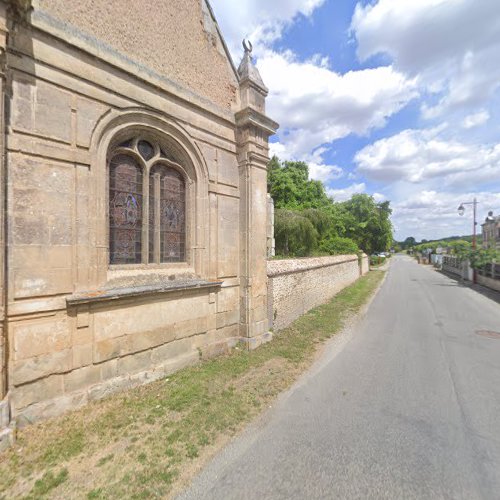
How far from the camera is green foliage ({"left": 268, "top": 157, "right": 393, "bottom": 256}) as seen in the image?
17.6 metres

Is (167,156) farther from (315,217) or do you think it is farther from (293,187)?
(293,187)

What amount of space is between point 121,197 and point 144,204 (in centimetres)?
42

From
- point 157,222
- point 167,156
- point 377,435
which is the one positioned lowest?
point 377,435

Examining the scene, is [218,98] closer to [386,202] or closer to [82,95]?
[82,95]

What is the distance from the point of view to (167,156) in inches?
218

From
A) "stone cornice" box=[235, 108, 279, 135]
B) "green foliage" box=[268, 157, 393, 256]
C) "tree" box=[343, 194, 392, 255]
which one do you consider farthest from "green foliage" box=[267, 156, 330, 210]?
"stone cornice" box=[235, 108, 279, 135]

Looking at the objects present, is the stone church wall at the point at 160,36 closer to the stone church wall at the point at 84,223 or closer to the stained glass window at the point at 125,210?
the stone church wall at the point at 84,223

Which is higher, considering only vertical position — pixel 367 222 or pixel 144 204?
pixel 367 222

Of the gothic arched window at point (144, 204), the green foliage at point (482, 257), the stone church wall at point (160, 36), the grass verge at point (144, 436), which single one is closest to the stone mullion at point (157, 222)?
the gothic arched window at point (144, 204)

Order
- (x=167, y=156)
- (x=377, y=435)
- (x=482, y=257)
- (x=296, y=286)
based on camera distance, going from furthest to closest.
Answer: (x=482, y=257), (x=296, y=286), (x=167, y=156), (x=377, y=435)

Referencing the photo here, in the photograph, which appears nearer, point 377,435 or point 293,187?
point 377,435

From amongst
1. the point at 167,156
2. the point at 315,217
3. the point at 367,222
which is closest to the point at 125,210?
the point at 167,156

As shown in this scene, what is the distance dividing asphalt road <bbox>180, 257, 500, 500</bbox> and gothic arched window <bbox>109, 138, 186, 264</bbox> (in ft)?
11.7

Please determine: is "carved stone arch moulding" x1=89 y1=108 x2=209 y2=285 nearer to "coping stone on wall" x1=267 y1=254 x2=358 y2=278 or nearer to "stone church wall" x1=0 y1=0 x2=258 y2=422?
"stone church wall" x1=0 y1=0 x2=258 y2=422
